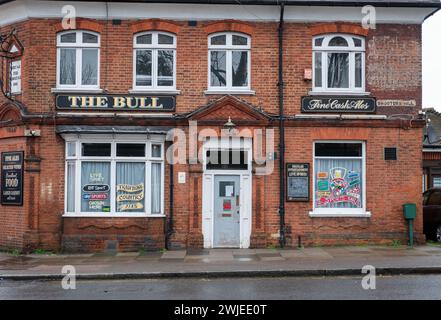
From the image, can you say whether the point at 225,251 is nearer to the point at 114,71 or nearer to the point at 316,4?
the point at 114,71

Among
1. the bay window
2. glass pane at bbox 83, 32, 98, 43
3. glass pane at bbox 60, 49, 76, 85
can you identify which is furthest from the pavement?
glass pane at bbox 83, 32, 98, 43

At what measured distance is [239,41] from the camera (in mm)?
17422

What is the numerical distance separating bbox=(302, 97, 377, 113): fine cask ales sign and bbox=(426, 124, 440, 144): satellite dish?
513 inches

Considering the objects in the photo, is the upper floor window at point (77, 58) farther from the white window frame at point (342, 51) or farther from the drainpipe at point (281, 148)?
the white window frame at point (342, 51)

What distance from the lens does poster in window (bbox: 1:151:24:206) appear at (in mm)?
17148

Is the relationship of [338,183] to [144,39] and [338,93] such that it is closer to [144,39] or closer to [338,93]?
[338,93]

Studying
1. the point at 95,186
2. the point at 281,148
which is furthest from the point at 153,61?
the point at 281,148

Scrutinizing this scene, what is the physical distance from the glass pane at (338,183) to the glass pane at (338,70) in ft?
7.42

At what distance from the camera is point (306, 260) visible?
14711 mm

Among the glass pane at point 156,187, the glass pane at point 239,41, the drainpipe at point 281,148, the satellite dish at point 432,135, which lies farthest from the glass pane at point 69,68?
the satellite dish at point 432,135

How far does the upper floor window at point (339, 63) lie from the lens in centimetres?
1747

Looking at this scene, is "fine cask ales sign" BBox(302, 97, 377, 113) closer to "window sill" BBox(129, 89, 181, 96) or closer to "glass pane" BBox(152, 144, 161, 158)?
"window sill" BBox(129, 89, 181, 96)

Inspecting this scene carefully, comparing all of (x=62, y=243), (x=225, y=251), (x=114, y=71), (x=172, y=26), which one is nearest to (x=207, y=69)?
(x=172, y=26)
